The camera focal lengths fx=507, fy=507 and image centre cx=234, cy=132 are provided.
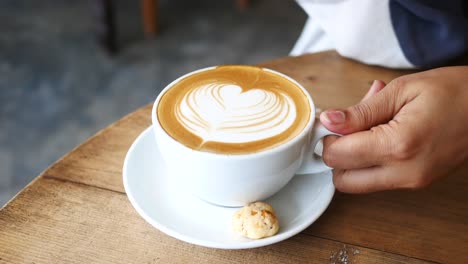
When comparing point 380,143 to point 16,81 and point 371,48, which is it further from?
point 16,81

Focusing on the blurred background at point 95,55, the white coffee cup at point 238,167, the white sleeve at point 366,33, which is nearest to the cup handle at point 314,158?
the white coffee cup at point 238,167

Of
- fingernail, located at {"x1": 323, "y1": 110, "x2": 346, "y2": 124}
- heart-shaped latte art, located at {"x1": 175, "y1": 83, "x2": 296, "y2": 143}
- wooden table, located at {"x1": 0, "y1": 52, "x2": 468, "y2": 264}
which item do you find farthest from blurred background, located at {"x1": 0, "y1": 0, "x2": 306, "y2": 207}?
fingernail, located at {"x1": 323, "y1": 110, "x2": 346, "y2": 124}

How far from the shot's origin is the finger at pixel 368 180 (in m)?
0.53

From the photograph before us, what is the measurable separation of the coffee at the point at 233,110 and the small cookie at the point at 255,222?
0.07 m

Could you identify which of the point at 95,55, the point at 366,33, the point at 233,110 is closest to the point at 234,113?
the point at 233,110

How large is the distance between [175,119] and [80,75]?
1.48m

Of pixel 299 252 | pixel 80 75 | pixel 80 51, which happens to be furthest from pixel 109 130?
pixel 80 51

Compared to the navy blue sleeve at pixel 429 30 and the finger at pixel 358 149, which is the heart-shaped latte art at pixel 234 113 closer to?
the finger at pixel 358 149

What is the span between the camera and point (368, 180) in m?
0.54

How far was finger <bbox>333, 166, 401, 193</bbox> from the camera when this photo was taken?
53 cm

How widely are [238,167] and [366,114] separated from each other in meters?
0.16

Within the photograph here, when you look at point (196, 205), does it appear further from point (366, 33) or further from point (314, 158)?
point (366, 33)

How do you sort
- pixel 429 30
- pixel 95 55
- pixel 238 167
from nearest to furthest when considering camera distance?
pixel 238 167 < pixel 429 30 < pixel 95 55

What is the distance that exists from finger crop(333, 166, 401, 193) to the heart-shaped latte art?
0.09 m
